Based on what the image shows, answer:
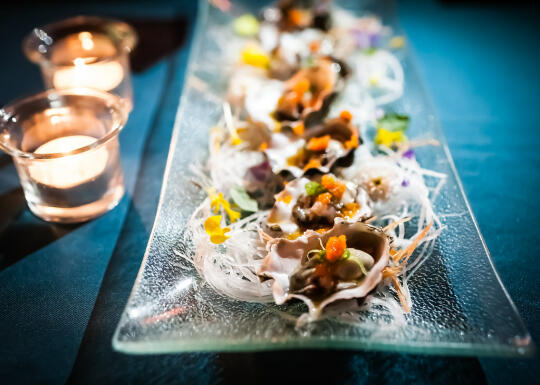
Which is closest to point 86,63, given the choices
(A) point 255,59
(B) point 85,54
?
(B) point 85,54

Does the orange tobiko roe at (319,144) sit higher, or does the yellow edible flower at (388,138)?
the orange tobiko roe at (319,144)

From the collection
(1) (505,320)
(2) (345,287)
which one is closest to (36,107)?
(2) (345,287)

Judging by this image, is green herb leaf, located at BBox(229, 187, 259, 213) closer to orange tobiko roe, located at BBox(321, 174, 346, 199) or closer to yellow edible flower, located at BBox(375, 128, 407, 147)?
orange tobiko roe, located at BBox(321, 174, 346, 199)

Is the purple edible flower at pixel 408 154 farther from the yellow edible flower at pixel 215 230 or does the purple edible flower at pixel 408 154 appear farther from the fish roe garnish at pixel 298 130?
the yellow edible flower at pixel 215 230

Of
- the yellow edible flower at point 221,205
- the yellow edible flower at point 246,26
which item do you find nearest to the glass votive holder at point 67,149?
the yellow edible flower at point 221,205

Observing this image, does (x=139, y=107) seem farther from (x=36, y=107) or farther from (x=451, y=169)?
(x=451, y=169)

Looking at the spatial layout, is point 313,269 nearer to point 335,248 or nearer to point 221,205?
point 335,248

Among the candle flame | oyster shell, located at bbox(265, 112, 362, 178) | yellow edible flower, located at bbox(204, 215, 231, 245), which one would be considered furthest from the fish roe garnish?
the candle flame
